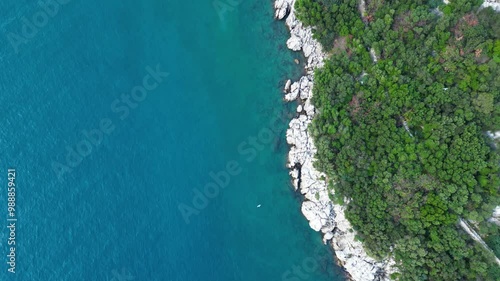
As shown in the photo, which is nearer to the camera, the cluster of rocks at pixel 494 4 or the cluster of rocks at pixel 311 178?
the cluster of rocks at pixel 494 4

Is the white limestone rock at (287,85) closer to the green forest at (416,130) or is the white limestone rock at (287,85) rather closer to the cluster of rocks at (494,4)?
the green forest at (416,130)

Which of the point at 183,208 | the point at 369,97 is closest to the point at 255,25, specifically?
the point at 369,97

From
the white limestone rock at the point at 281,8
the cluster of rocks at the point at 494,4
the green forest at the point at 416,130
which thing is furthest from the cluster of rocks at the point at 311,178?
the cluster of rocks at the point at 494,4

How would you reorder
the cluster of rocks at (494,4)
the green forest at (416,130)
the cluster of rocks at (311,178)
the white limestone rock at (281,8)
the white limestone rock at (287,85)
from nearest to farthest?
the green forest at (416,130) < the cluster of rocks at (494,4) < the cluster of rocks at (311,178) < the white limestone rock at (287,85) < the white limestone rock at (281,8)

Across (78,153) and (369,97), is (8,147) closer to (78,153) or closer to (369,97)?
(78,153)

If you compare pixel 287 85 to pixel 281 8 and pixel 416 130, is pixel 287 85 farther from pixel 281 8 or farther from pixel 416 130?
pixel 416 130

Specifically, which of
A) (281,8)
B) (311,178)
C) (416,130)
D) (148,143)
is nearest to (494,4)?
(416,130)

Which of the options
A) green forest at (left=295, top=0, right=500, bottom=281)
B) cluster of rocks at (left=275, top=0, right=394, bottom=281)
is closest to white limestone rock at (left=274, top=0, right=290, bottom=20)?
cluster of rocks at (left=275, top=0, right=394, bottom=281)

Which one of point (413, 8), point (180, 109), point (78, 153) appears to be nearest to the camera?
point (413, 8)
